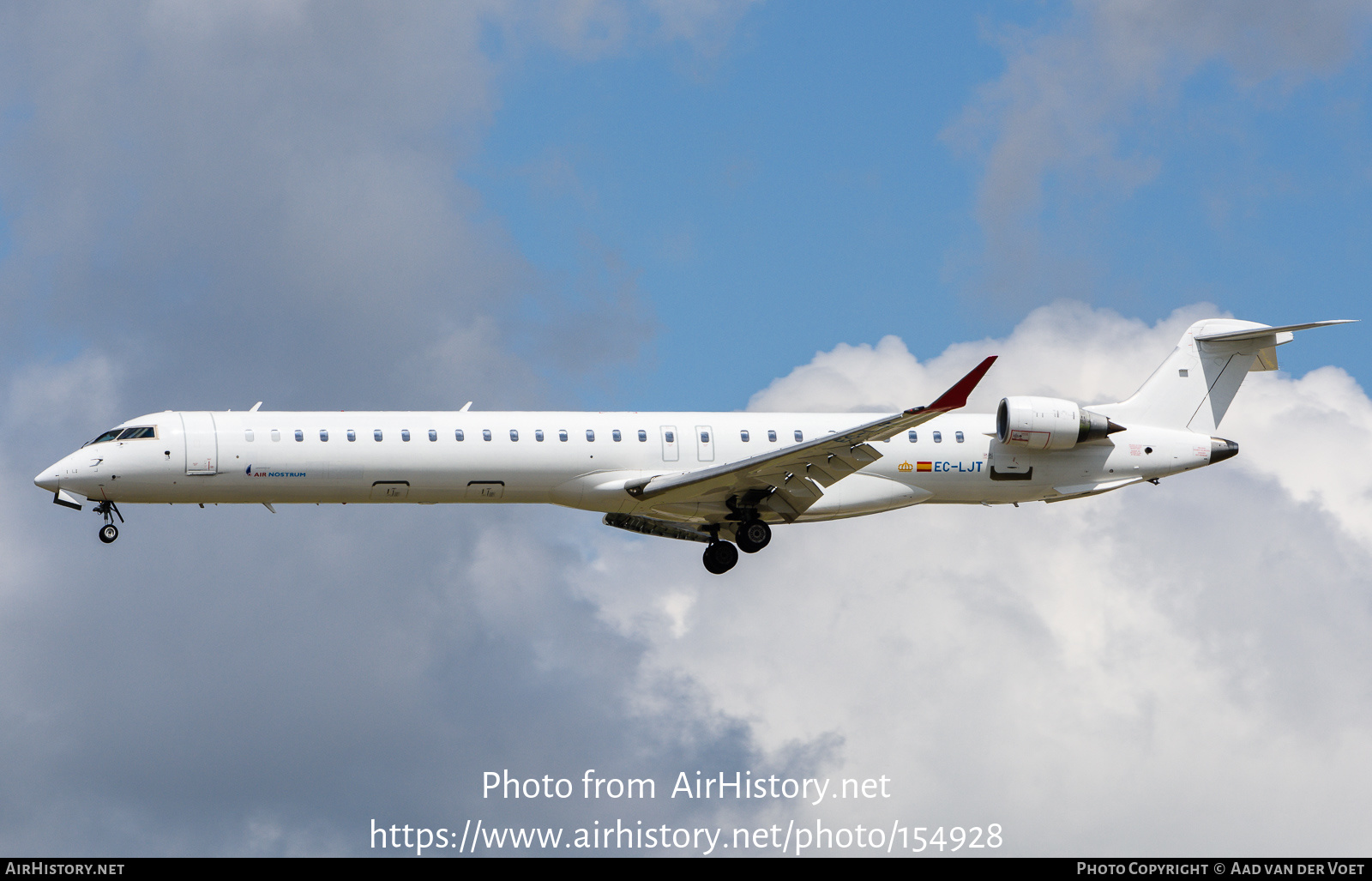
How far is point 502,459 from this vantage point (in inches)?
1454

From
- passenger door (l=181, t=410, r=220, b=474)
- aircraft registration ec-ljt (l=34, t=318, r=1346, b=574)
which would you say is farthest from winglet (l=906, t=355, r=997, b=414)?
passenger door (l=181, t=410, r=220, b=474)

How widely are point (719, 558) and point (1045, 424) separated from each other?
8023 millimetres

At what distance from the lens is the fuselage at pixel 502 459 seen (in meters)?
36.3

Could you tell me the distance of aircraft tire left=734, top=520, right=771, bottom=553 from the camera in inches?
1531

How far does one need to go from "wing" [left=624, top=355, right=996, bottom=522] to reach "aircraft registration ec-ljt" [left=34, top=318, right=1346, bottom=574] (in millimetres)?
50

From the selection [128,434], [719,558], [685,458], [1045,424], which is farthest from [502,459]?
[1045,424]

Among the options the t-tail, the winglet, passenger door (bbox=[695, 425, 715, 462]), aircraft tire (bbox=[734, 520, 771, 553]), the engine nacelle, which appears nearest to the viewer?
the winglet

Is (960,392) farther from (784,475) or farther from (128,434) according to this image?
(128,434)

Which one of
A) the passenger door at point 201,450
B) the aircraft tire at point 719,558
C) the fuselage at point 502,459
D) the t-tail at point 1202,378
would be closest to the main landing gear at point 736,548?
the aircraft tire at point 719,558

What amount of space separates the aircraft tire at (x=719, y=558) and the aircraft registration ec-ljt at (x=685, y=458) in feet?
0.13

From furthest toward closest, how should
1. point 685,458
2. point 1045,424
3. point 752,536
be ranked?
point 1045,424
point 752,536
point 685,458

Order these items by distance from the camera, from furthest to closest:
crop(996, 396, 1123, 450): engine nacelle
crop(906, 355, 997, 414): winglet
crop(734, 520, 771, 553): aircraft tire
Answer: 1. crop(996, 396, 1123, 450): engine nacelle
2. crop(734, 520, 771, 553): aircraft tire
3. crop(906, 355, 997, 414): winglet

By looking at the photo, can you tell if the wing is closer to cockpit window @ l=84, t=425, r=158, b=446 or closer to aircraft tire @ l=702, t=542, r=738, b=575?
aircraft tire @ l=702, t=542, r=738, b=575

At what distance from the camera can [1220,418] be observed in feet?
139
